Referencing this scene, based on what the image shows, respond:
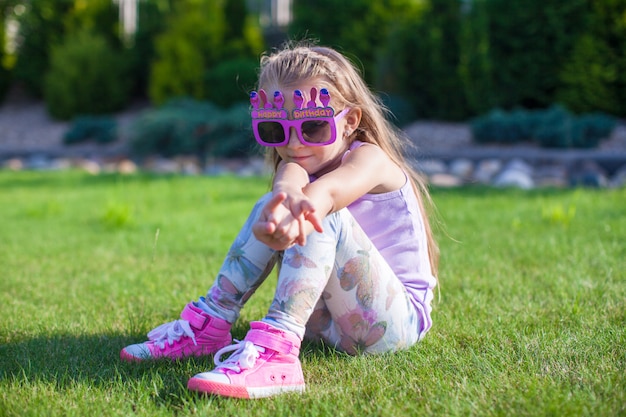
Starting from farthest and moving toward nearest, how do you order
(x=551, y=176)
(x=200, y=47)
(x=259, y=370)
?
(x=200, y=47) → (x=551, y=176) → (x=259, y=370)

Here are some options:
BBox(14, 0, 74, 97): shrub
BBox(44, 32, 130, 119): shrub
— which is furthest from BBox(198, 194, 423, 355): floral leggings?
BBox(14, 0, 74, 97): shrub

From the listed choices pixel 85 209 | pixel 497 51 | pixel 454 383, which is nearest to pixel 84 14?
pixel 497 51

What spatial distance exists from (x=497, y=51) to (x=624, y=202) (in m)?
5.04

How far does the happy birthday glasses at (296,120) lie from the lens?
207 cm

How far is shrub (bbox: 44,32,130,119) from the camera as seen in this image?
1284 centimetres

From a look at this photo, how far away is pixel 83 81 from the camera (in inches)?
507

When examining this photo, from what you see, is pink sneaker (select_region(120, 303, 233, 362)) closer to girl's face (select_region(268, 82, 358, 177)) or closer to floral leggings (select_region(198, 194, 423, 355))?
floral leggings (select_region(198, 194, 423, 355))

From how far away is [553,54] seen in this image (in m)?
9.22

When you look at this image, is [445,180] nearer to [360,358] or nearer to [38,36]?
[360,358]

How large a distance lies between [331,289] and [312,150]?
1.44 feet

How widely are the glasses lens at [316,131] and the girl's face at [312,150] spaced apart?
0.03 m

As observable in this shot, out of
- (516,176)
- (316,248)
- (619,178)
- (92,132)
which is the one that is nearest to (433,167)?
(516,176)

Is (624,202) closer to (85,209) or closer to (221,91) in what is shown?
(85,209)

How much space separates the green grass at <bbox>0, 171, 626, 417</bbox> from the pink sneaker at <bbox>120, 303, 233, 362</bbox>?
0.19 feet
